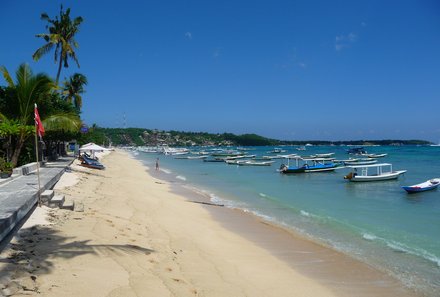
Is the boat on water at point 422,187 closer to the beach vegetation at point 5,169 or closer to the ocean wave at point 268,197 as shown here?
the ocean wave at point 268,197

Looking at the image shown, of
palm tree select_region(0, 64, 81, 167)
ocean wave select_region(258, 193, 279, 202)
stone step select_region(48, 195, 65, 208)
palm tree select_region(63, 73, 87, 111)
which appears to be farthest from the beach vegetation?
palm tree select_region(63, 73, 87, 111)

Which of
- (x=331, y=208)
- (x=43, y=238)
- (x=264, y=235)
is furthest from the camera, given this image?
(x=331, y=208)

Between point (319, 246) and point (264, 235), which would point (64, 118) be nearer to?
point (264, 235)

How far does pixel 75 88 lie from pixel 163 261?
4774 cm

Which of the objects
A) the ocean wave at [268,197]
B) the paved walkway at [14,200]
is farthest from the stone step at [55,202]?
the ocean wave at [268,197]

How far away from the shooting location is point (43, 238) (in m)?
6.97

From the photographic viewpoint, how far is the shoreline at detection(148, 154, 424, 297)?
7.57 metres

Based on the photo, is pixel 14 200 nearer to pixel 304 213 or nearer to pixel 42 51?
pixel 304 213

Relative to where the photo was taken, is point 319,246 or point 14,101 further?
point 14,101

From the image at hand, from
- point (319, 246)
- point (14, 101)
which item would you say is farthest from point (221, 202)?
point (14, 101)

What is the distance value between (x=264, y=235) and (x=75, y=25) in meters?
28.2

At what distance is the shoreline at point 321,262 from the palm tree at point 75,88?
40005 mm

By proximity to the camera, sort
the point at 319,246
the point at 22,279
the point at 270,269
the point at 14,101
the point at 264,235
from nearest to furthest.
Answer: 1. the point at 22,279
2. the point at 270,269
3. the point at 319,246
4. the point at 264,235
5. the point at 14,101

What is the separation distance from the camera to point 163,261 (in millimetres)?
7184
